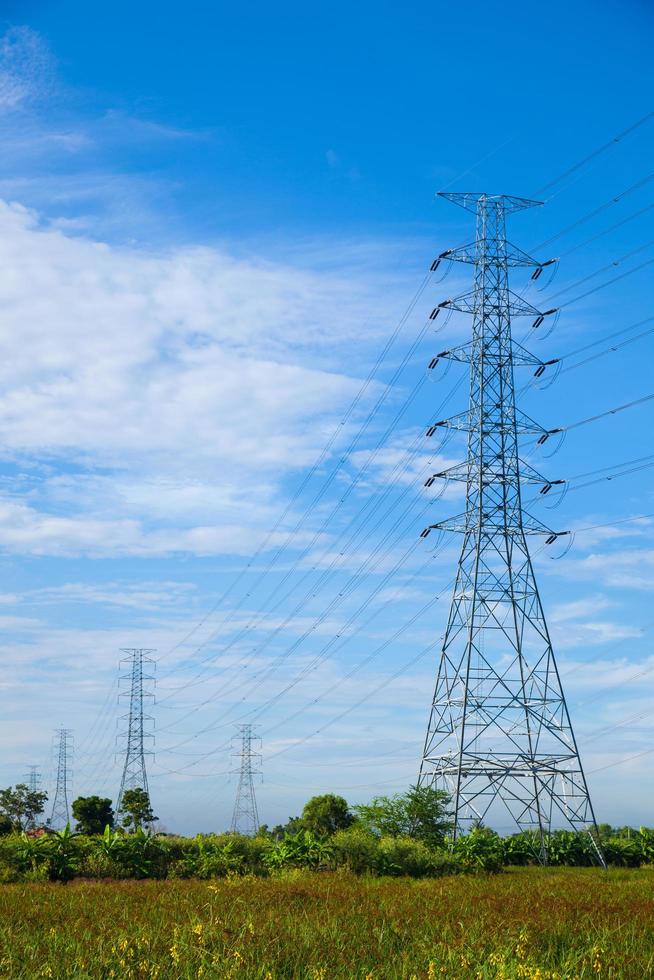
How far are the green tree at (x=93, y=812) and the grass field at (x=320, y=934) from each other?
62852mm

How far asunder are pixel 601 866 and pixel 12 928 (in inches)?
1263

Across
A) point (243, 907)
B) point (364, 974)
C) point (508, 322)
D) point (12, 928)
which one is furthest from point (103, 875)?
point (508, 322)

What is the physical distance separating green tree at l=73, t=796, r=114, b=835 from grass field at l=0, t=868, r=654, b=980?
62852 mm

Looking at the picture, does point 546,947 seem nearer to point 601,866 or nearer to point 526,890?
point 526,890

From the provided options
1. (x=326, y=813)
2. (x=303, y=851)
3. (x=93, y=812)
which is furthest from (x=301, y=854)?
(x=93, y=812)

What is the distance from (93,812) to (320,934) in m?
73.5

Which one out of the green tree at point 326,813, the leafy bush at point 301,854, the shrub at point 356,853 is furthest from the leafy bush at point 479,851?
the green tree at point 326,813

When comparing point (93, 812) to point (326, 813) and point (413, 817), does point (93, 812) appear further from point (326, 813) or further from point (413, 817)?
point (413, 817)

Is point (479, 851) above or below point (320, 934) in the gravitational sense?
below

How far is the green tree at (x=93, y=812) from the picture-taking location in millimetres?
76631

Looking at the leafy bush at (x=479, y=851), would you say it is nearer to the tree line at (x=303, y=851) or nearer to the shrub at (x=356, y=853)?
the tree line at (x=303, y=851)

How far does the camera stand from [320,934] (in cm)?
1077

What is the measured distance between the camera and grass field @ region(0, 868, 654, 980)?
8.73 meters

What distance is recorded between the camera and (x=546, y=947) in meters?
11.3
